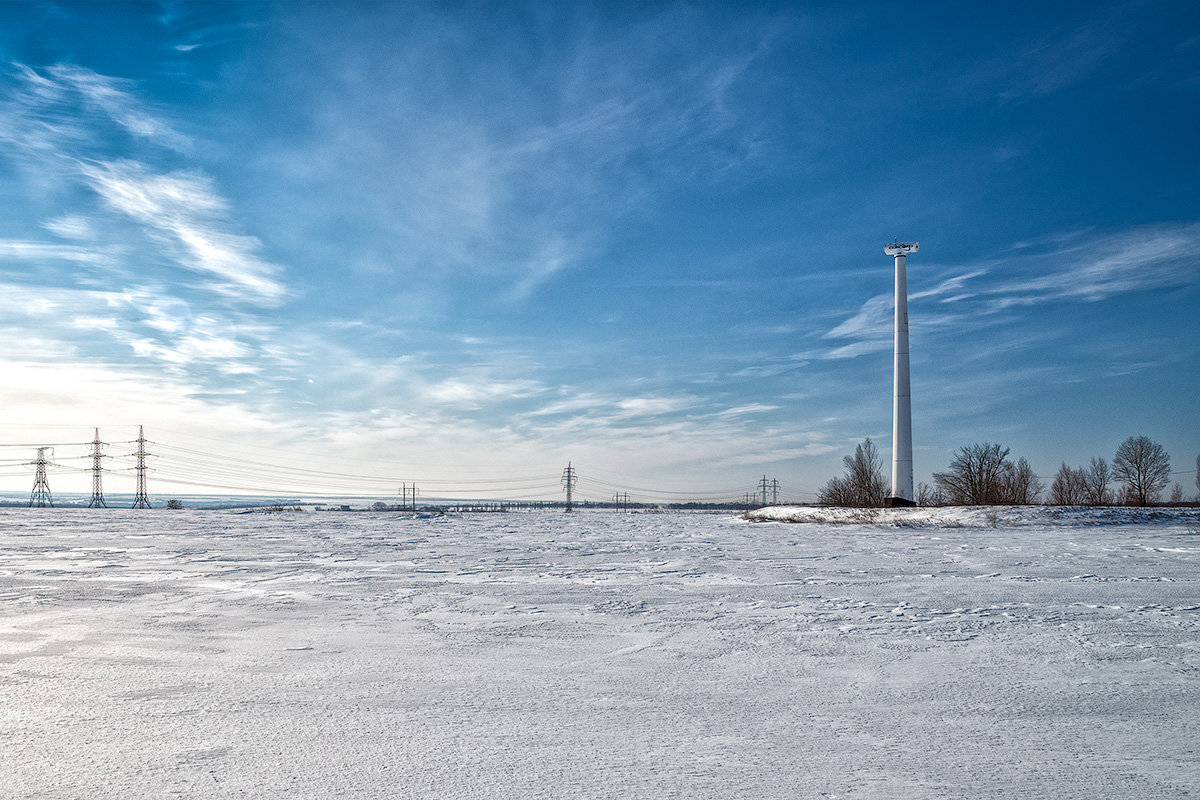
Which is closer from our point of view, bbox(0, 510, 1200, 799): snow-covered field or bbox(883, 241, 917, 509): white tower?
bbox(0, 510, 1200, 799): snow-covered field

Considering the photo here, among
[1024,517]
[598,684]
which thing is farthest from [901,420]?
[598,684]

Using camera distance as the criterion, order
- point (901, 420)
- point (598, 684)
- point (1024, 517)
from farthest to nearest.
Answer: point (901, 420) < point (1024, 517) < point (598, 684)

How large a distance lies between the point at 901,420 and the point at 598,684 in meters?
35.7

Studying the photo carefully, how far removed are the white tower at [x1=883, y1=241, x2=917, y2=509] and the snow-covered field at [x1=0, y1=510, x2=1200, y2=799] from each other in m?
27.1

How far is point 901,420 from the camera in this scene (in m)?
36.4

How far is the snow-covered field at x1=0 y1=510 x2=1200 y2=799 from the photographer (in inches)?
123

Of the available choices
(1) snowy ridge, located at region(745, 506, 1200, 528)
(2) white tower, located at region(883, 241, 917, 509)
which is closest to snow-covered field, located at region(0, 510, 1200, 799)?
(1) snowy ridge, located at region(745, 506, 1200, 528)

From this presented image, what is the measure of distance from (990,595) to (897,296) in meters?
33.1

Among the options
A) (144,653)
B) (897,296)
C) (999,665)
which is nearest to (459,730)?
(144,653)

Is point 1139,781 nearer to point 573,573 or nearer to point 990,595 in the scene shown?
point 990,595

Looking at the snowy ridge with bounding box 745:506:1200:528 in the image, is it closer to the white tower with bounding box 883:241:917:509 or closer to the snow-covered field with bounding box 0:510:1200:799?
the white tower with bounding box 883:241:917:509

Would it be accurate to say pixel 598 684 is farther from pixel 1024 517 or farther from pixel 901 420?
pixel 901 420

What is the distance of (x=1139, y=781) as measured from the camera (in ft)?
10.1

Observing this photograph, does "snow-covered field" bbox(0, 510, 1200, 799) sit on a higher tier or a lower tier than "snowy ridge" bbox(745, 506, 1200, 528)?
higher
